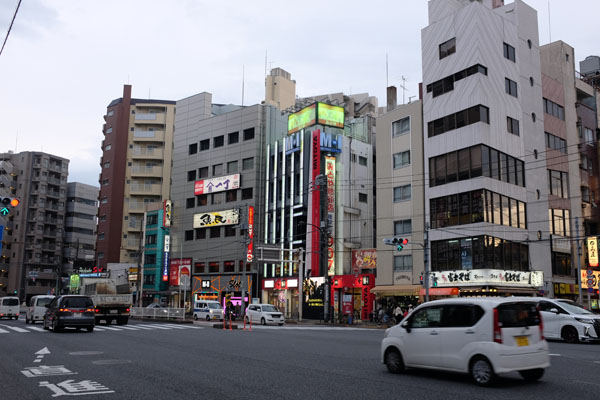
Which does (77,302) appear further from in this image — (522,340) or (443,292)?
(443,292)

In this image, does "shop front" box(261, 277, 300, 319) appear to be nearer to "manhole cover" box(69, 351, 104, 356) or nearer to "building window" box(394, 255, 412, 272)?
"building window" box(394, 255, 412, 272)

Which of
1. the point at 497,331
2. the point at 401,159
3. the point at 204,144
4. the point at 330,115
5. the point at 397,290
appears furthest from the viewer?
the point at 204,144

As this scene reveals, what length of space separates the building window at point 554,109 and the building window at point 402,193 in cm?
1409

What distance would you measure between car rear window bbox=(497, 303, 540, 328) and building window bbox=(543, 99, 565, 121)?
141ft

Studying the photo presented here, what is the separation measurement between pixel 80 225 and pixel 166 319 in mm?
72587

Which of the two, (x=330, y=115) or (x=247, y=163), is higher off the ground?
(x=330, y=115)

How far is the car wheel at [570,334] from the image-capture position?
850 inches

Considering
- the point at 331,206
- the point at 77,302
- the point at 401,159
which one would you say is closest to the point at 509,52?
the point at 401,159

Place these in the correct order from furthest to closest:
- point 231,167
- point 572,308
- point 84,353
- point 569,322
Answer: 1. point 231,167
2. point 572,308
3. point 569,322
4. point 84,353

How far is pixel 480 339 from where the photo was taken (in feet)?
33.2

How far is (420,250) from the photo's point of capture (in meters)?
45.6

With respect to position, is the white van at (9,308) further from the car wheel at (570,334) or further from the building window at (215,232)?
the car wheel at (570,334)

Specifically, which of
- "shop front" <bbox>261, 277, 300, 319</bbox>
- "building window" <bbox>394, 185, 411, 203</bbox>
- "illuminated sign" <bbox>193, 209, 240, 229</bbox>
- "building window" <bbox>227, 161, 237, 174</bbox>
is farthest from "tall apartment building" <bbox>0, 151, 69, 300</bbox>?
"building window" <bbox>394, 185, 411, 203</bbox>

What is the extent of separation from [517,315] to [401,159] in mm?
39533
